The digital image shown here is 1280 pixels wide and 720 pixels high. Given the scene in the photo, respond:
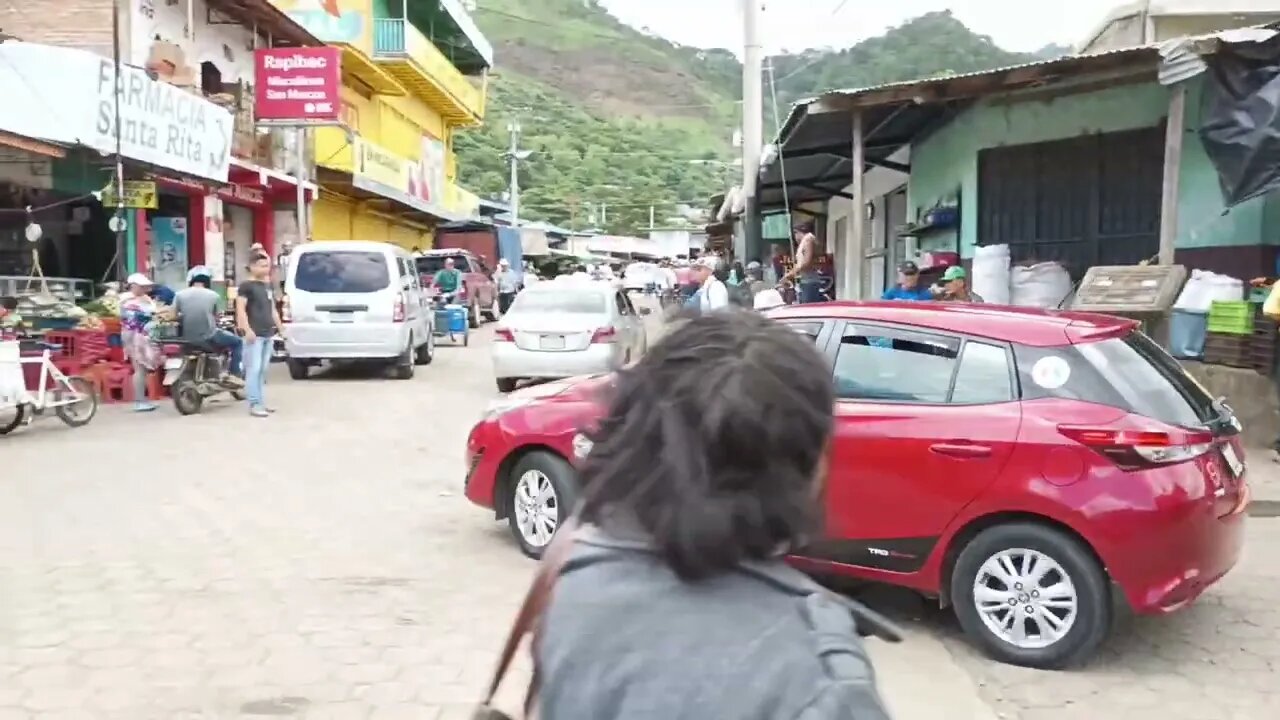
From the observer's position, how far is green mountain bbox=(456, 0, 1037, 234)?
2583 cm

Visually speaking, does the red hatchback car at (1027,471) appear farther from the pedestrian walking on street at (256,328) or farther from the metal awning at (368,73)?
the metal awning at (368,73)

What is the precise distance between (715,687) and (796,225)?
33182 mm

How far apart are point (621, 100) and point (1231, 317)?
143954mm

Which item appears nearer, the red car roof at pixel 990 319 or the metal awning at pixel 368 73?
the red car roof at pixel 990 319

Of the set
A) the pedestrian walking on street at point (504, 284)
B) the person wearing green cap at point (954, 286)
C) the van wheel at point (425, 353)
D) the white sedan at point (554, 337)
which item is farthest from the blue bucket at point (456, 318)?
the person wearing green cap at point (954, 286)

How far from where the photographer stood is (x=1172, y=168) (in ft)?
33.5

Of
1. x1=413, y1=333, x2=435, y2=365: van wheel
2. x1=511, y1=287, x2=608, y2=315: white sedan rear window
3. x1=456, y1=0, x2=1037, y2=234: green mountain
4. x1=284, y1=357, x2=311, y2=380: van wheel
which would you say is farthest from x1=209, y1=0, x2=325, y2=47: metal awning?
x1=456, y1=0, x2=1037, y2=234: green mountain

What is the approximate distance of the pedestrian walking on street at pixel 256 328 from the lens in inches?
534

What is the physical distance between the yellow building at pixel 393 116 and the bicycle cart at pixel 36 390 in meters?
15.3

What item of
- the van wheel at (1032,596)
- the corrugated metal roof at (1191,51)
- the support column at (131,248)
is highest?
the corrugated metal roof at (1191,51)

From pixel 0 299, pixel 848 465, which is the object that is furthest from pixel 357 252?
pixel 848 465

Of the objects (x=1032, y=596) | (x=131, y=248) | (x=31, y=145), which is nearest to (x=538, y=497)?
(x=1032, y=596)

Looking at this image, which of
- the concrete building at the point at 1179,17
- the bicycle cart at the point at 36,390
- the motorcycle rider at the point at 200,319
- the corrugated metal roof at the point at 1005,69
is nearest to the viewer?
the corrugated metal roof at the point at 1005,69

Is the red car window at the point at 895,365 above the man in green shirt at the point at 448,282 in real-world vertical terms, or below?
below
